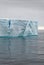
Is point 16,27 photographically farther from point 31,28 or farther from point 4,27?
point 31,28

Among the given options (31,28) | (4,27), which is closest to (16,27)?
(4,27)

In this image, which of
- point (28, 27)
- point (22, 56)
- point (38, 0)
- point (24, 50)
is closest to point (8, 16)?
point (38, 0)

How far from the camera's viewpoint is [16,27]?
520 inches

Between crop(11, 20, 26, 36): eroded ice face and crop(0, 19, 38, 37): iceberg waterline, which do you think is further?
crop(11, 20, 26, 36): eroded ice face

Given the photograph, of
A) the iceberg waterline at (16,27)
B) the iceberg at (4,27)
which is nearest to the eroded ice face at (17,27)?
the iceberg waterline at (16,27)

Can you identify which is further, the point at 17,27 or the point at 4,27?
the point at 17,27

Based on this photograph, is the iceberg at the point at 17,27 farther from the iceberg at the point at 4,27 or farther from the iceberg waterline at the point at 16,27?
the iceberg at the point at 4,27

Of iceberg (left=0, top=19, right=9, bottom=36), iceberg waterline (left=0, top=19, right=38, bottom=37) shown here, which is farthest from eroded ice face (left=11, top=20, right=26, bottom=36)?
iceberg (left=0, top=19, right=9, bottom=36)

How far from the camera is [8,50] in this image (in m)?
8.66

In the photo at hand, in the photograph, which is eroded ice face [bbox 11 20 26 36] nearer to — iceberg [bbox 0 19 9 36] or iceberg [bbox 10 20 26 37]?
iceberg [bbox 10 20 26 37]

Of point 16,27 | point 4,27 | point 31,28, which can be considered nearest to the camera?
point 4,27

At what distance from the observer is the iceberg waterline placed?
1297 centimetres

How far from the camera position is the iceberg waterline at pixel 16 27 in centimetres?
1297

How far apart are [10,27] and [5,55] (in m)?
5.41
